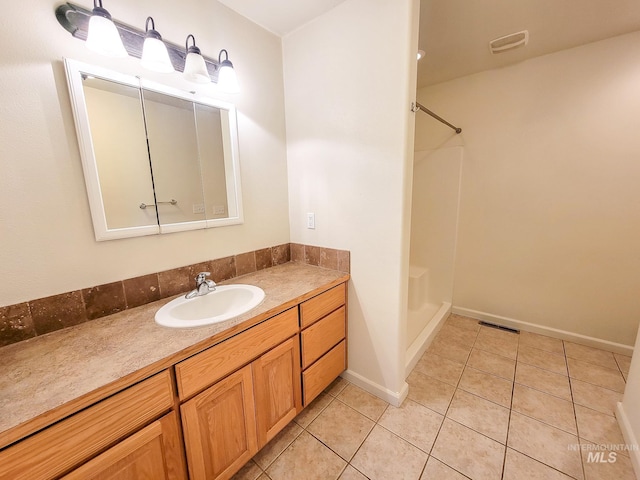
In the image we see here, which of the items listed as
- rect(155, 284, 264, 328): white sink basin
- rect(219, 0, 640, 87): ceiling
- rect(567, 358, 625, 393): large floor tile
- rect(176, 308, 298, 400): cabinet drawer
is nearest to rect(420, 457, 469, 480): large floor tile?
rect(176, 308, 298, 400): cabinet drawer

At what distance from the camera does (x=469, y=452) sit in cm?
129

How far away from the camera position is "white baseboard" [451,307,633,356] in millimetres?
2007

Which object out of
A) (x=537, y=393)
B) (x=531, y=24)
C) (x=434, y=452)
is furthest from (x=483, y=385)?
(x=531, y=24)

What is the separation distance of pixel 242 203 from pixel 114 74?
32.4 inches

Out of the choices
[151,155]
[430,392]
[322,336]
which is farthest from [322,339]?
[151,155]

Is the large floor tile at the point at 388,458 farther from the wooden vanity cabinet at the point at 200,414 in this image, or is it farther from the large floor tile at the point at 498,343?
the large floor tile at the point at 498,343

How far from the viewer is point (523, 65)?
2066 millimetres

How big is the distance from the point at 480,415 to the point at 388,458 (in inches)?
25.6

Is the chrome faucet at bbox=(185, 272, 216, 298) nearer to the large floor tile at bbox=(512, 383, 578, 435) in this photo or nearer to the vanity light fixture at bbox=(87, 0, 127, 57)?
the vanity light fixture at bbox=(87, 0, 127, 57)

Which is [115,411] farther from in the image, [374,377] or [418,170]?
[418,170]

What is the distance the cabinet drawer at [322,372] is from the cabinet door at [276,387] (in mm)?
61

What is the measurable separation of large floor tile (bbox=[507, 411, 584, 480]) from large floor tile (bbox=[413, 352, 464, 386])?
15.4 inches

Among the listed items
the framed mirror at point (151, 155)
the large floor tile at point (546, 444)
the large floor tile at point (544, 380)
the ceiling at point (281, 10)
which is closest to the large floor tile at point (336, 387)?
the large floor tile at point (546, 444)

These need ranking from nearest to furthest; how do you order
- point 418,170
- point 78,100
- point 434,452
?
1. point 78,100
2. point 434,452
3. point 418,170
